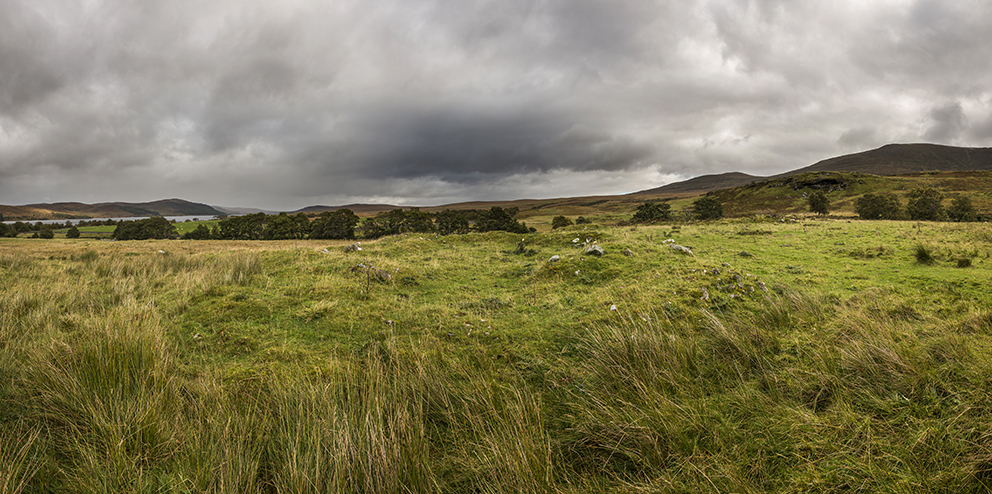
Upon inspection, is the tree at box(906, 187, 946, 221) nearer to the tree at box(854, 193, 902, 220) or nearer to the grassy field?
the tree at box(854, 193, 902, 220)

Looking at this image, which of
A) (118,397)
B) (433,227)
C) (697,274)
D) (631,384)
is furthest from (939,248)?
(433,227)

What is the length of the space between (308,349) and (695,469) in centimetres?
603

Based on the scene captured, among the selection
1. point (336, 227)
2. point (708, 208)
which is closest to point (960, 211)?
point (708, 208)

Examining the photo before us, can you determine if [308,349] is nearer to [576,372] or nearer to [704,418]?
[576,372]

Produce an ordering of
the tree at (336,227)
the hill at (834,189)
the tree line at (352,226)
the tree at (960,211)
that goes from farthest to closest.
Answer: the hill at (834,189), the tree at (336,227), the tree line at (352,226), the tree at (960,211)

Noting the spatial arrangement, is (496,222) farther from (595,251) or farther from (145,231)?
(145,231)

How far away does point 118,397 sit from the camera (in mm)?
3436

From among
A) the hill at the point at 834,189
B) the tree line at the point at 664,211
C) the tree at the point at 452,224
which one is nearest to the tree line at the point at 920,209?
the tree line at the point at 664,211

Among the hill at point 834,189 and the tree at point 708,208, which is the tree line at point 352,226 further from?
the hill at point 834,189

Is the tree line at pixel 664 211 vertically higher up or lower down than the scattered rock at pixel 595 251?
higher up

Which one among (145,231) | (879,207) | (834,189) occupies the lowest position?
(145,231)

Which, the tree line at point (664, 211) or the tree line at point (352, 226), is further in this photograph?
the tree line at point (664, 211)

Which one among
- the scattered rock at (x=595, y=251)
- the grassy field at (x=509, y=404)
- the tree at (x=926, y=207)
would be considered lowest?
the grassy field at (x=509, y=404)

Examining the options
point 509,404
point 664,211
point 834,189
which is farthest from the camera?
point 834,189
